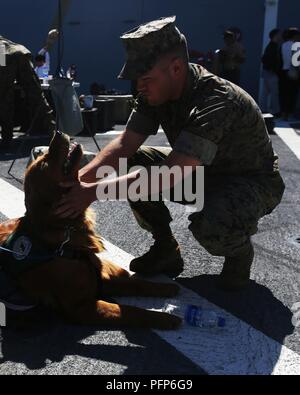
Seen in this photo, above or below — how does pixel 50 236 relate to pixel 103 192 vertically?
below

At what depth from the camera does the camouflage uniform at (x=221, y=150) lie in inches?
98.7

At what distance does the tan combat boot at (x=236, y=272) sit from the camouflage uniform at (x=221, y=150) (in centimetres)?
10

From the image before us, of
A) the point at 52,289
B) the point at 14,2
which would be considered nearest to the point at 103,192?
the point at 52,289

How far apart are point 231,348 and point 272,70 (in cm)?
882

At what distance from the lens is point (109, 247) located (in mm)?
3461

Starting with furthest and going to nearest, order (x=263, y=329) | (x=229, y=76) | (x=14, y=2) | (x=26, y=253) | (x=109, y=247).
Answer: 1. (x=14, y=2)
2. (x=229, y=76)
3. (x=109, y=247)
4. (x=263, y=329)
5. (x=26, y=253)

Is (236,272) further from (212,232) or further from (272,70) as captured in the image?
(272,70)

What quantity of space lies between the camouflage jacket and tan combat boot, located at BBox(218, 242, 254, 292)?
478mm
